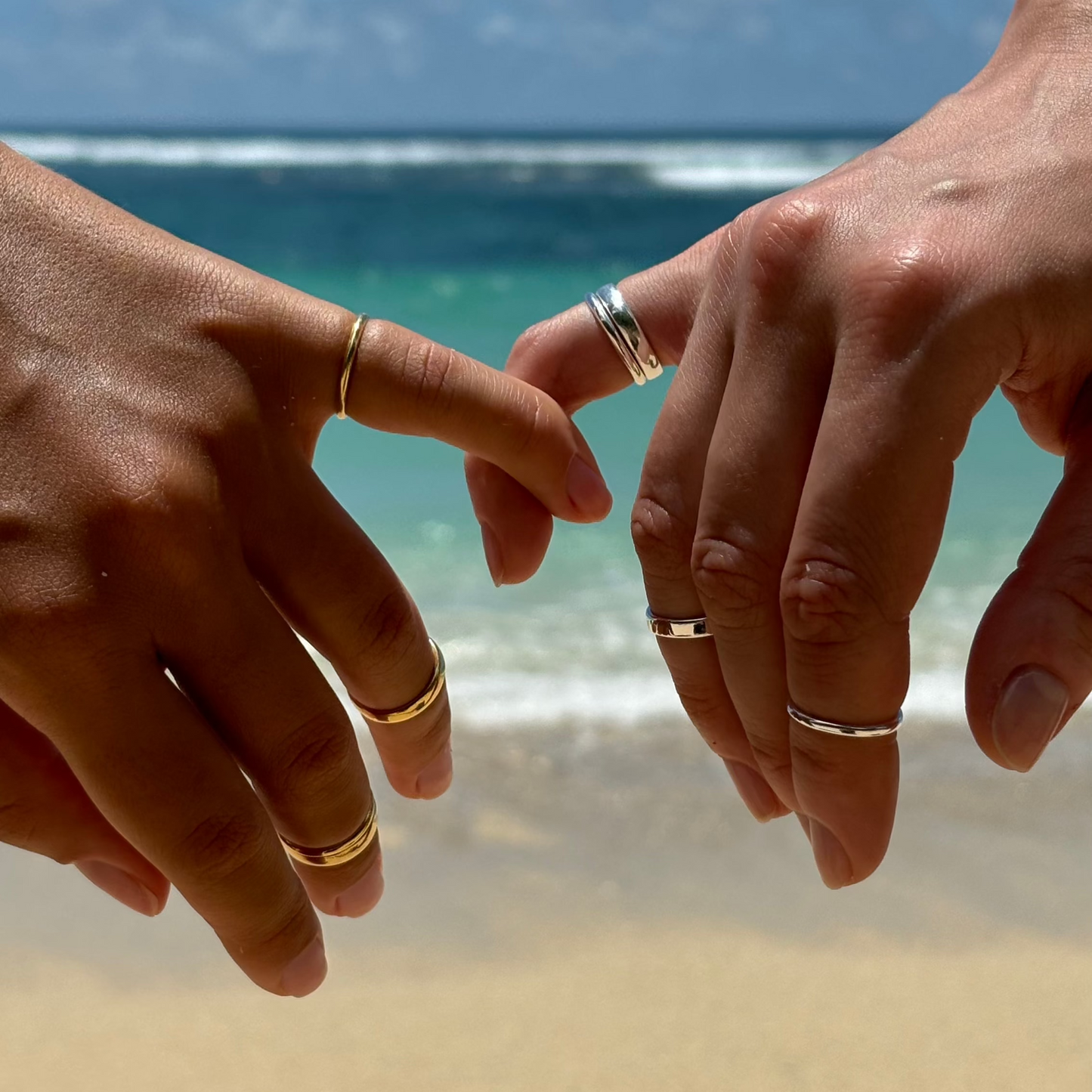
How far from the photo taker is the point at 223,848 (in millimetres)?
1060

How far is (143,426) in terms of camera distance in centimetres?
109

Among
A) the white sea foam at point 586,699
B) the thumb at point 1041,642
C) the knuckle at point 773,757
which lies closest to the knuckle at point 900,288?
the thumb at point 1041,642

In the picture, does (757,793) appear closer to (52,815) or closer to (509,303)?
(52,815)

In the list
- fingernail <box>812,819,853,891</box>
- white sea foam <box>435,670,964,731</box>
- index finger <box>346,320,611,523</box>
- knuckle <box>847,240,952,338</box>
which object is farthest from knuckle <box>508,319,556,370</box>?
white sea foam <box>435,670,964,731</box>

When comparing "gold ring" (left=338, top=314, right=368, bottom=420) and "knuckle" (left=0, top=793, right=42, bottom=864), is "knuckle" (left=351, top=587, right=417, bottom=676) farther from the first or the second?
"knuckle" (left=0, top=793, right=42, bottom=864)

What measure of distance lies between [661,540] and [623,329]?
0.38 m

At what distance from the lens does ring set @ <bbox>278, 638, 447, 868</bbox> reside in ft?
3.92

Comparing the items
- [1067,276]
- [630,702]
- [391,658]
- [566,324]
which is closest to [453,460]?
[630,702]

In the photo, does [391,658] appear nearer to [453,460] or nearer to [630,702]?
[630,702]

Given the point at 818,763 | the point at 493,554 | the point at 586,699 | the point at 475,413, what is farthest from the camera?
the point at 586,699

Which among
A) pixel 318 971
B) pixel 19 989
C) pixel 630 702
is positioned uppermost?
pixel 318 971

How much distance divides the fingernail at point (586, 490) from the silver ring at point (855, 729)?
0.41m

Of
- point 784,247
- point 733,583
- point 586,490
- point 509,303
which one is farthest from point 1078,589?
point 509,303

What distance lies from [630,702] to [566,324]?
1203 millimetres
